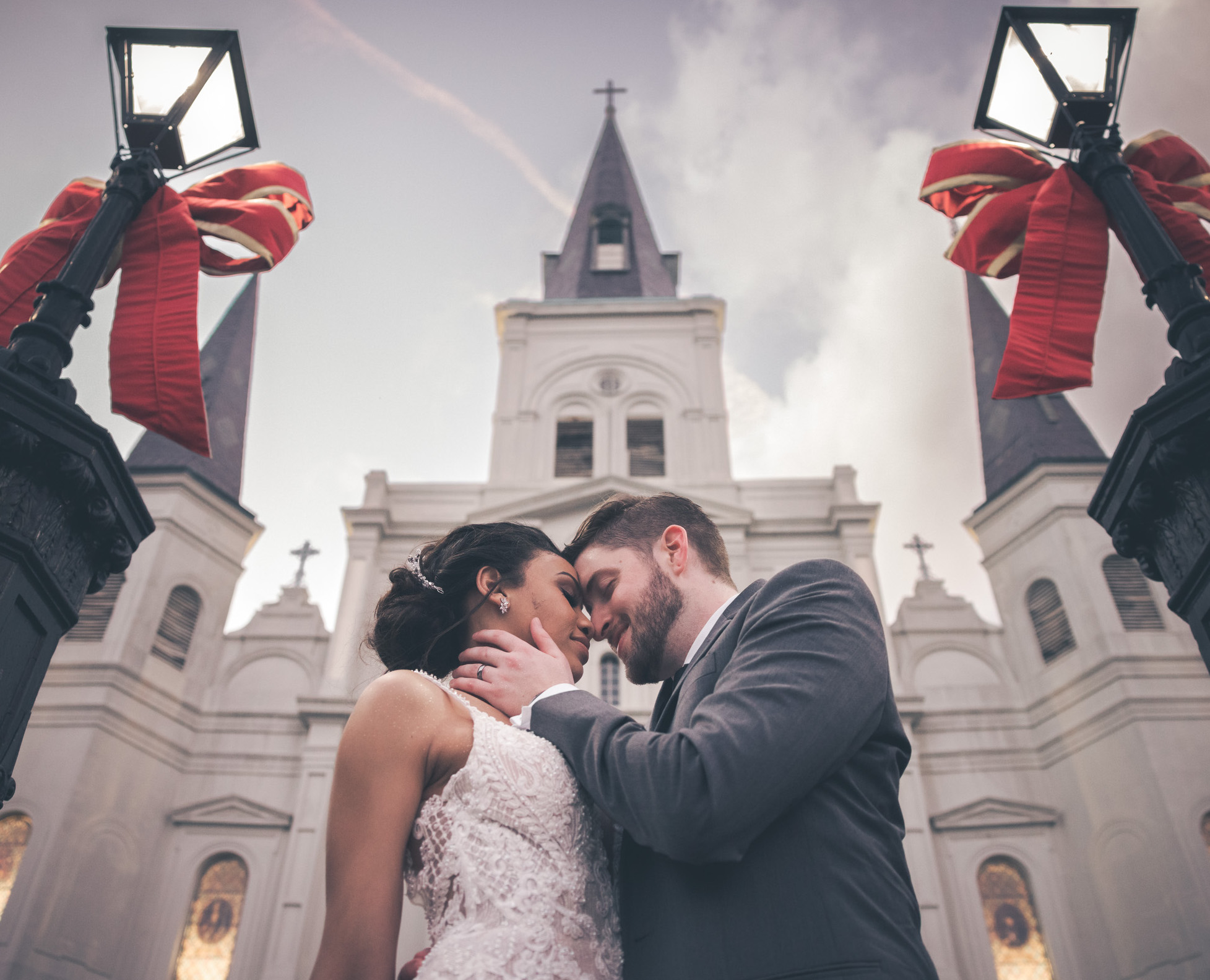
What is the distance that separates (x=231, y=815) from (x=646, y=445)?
12.8m

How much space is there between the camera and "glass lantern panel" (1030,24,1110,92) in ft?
A: 13.5

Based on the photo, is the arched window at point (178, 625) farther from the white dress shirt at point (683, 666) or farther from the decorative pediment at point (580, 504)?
the white dress shirt at point (683, 666)

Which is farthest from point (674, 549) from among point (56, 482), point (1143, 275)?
point (1143, 275)

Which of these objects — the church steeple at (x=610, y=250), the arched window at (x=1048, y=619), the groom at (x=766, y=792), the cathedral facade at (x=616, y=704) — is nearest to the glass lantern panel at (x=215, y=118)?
the groom at (x=766, y=792)

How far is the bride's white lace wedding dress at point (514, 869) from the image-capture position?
2.09m

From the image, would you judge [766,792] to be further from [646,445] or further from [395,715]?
[646,445]

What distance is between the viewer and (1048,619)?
17797mm

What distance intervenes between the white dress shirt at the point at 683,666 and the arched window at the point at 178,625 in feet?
58.1

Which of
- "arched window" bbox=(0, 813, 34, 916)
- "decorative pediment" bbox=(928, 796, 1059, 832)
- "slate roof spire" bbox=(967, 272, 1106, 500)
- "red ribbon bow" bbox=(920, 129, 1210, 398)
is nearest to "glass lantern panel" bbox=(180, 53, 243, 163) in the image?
"red ribbon bow" bbox=(920, 129, 1210, 398)

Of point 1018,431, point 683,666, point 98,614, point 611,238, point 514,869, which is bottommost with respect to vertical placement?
point 514,869

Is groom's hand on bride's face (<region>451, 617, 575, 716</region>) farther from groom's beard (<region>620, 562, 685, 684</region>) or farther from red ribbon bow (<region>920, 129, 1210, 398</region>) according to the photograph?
red ribbon bow (<region>920, 129, 1210, 398</region>)

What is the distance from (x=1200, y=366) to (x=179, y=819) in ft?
59.1

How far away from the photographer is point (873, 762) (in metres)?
2.06

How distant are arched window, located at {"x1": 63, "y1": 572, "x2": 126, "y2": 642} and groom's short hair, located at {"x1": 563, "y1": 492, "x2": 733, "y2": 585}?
16702mm
